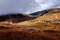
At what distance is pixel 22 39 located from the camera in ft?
88.2

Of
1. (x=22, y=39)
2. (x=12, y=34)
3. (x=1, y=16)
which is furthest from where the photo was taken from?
(x=1, y=16)

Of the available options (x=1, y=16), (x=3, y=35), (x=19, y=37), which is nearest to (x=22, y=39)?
(x=19, y=37)

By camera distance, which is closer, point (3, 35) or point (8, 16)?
point (3, 35)

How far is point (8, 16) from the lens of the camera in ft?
579

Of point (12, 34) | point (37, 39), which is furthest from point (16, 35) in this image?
point (37, 39)

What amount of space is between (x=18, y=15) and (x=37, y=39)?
508 feet

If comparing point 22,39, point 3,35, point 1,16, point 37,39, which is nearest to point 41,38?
point 37,39

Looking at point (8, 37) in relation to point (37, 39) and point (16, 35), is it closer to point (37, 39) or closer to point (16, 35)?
point (16, 35)

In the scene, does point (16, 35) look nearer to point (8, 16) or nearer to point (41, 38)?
point (41, 38)

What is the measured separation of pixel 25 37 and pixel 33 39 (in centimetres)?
108

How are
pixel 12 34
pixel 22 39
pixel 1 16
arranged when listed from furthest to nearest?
pixel 1 16, pixel 12 34, pixel 22 39

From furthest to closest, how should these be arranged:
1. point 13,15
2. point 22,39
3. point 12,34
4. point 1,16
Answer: point 13,15, point 1,16, point 12,34, point 22,39

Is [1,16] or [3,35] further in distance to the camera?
[1,16]

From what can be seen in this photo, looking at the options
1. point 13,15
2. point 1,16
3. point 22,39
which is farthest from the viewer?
point 13,15
